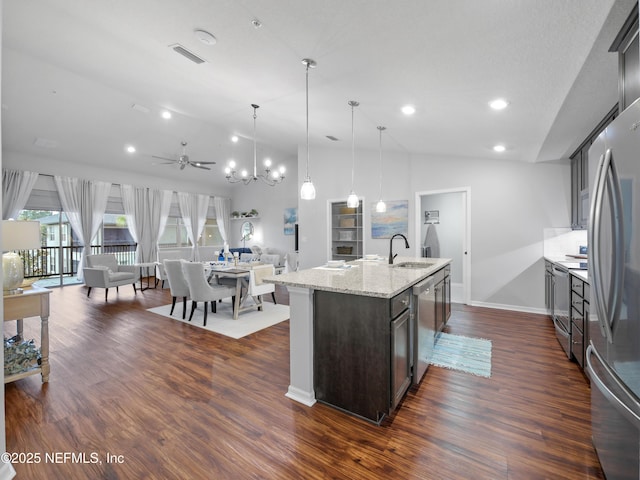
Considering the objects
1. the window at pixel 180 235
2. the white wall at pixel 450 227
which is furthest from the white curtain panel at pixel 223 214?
the white wall at pixel 450 227

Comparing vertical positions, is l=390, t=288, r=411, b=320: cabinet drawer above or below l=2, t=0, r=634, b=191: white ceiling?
below

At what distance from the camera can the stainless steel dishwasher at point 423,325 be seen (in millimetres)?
2317

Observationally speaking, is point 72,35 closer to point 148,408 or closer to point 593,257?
point 148,408

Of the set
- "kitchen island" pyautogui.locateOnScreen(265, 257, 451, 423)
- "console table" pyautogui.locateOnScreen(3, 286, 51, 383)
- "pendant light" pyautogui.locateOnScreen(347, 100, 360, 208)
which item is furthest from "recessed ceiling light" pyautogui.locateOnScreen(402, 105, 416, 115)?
"console table" pyautogui.locateOnScreen(3, 286, 51, 383)

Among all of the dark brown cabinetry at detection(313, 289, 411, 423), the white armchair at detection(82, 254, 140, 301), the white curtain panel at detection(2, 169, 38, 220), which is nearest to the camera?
the dark brown cabinetry at detection(313, 289, 411, 423)

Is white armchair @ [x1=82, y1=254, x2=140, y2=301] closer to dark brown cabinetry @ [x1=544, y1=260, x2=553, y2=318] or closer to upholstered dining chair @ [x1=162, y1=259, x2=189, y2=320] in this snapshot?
upholstered dining chair @ [x1=162, y1=259, x2=189, y2=320]

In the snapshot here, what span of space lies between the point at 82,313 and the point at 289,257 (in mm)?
4664

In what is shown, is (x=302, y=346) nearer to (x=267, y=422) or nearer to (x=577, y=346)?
(x=267, y=422)

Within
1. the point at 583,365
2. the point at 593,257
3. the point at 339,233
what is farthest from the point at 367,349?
the point at 339,233

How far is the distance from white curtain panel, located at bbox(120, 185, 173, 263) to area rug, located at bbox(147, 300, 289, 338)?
3.86 metres

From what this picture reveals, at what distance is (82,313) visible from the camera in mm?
4613

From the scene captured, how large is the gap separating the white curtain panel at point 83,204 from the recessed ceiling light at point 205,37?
20.7ft

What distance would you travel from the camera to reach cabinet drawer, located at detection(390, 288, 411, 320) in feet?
6.38

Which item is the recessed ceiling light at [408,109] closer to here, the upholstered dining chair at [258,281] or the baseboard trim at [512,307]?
the upholstered dining chair at [258,281]
